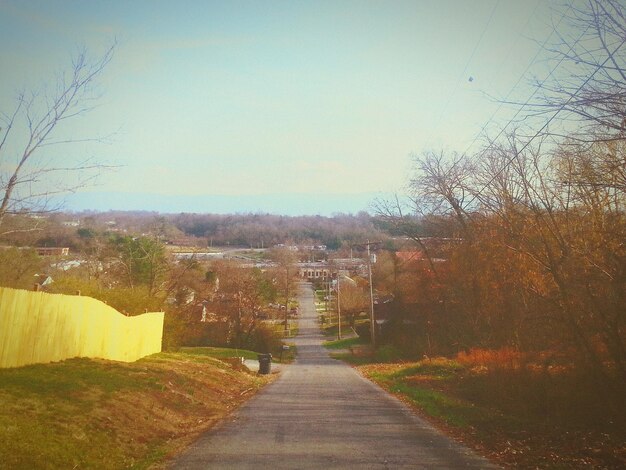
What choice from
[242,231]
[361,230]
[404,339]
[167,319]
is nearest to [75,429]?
[167,319]

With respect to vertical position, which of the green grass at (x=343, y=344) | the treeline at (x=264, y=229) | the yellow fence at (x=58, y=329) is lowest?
the green grass at (x=343, y=344)

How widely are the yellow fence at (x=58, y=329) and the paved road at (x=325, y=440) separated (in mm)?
5040

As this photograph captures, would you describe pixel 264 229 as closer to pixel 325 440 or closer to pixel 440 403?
pixel 440 403

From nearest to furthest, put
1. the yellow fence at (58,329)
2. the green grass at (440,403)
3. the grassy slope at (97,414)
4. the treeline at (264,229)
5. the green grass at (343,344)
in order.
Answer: the grassy slope at (97,414), the yellow fence at (58,329), the green grass at (440,403), the green grass at (343,344), the treeline at (264,229)

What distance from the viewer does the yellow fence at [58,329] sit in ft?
36.2

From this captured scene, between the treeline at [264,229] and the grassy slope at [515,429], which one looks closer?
the grassy slope at [515,429]

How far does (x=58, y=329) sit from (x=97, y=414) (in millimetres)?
5094

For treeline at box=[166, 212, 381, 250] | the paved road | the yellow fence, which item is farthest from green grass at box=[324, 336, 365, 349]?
the paved road

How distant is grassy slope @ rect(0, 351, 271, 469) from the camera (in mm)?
7070

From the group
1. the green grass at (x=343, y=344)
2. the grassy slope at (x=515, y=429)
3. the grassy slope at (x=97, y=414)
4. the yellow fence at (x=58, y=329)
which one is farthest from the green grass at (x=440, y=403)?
the green grass at (x=343, y=344)

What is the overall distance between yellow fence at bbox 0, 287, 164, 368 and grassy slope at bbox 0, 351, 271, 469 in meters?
0.44

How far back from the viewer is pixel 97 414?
31.0ft

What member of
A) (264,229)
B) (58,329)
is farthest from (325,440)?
(264,229)

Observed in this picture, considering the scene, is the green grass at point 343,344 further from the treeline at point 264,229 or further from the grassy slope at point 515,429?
the grassy slope at point 515,429
